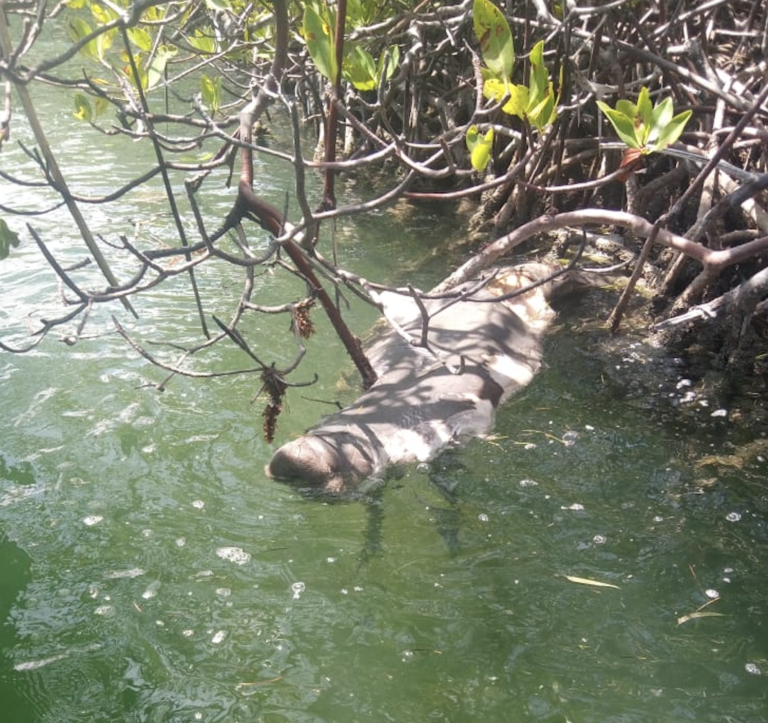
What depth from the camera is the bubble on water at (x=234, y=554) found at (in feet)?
11.0

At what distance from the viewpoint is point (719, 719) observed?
8.87 feet

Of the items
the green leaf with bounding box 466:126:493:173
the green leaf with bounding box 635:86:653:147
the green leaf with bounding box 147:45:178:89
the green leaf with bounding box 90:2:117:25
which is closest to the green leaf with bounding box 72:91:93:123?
the green leaf with bounding box 147:45:178:89

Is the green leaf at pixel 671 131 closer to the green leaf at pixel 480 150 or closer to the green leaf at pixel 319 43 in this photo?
the green leaf at pixel 480 150

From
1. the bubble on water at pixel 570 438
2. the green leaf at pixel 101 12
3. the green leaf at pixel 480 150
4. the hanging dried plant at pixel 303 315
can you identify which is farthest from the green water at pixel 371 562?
the green leaf at pixel 101 12

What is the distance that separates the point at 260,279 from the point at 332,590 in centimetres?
310

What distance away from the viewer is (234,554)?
3.39m

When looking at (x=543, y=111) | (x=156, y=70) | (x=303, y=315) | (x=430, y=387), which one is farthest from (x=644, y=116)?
(x=156, y=70)

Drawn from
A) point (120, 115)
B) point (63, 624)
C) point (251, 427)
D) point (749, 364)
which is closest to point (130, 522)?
point (63, 624)

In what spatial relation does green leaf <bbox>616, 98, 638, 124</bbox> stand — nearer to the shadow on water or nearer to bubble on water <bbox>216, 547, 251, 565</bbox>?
bubble on water <bbox>216, 547, 251, 565</bbox>

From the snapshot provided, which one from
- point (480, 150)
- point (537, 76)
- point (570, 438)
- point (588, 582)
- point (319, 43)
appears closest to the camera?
point (319, 43)

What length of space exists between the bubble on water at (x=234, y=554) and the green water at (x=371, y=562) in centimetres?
2

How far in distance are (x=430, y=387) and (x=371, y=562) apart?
1166 millimetres

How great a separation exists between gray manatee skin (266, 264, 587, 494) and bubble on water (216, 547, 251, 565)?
1.26 ft

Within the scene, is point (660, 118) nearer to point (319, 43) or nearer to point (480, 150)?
point (480, 150)
